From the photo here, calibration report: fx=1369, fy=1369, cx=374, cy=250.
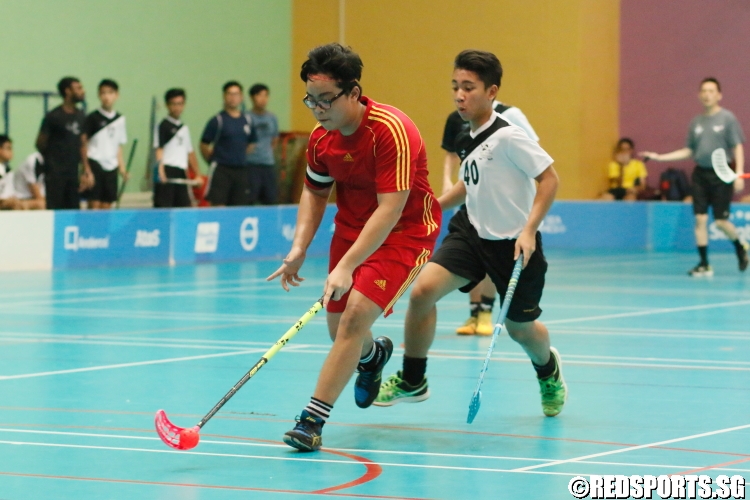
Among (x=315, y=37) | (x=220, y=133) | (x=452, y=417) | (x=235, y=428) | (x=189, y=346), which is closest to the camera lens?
(x=235, y=428)

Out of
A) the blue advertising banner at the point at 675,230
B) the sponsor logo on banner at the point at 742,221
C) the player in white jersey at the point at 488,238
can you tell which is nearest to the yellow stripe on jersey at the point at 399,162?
the player in white jersey at the point at 488,238

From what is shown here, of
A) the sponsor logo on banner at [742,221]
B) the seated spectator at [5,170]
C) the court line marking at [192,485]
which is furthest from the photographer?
the sponsor logo on banner at [742,221]

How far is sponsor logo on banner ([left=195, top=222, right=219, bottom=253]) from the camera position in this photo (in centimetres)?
1881

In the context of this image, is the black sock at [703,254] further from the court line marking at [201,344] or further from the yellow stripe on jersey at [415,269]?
the yellow stripe on jersey at [415,269]

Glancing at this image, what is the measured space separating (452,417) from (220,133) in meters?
12.8

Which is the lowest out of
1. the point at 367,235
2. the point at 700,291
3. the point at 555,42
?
the point at 700,291

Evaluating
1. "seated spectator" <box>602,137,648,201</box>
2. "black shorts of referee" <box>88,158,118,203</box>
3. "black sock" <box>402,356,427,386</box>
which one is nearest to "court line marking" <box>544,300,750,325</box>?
"black sock" <box>402,356,427,386</box>

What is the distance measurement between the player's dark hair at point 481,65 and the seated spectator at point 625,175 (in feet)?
55.7

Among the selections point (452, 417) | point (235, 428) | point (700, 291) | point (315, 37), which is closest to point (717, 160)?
point (700, 291)

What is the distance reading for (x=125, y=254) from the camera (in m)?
17.9

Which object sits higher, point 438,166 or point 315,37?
point 315,37

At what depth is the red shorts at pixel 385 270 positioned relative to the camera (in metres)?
6.47

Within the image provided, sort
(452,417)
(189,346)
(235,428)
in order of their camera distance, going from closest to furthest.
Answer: (235,428), (452,417), (189,346)

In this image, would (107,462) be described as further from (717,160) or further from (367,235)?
(717,160)
